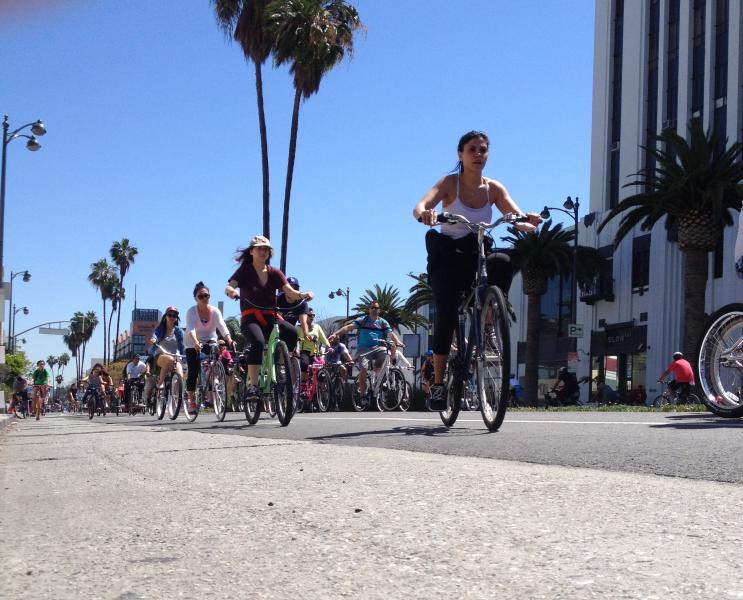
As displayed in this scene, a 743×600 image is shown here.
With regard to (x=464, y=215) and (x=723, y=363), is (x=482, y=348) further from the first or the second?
(x=723, y=363)

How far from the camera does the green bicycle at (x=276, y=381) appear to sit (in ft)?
29.9

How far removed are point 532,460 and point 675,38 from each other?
1742 inches

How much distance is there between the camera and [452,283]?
255 inches

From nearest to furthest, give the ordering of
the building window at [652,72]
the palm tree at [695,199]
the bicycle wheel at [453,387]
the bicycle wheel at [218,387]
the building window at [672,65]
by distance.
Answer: the bicycle wheel at [453,387]
the bicycle wheel at [218,387]
the palm tree at [695,199]
the building window at [672,65]
the building window at [652,72]

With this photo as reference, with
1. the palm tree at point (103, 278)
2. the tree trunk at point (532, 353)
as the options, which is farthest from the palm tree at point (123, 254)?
the tree trunk at point (532, 353)

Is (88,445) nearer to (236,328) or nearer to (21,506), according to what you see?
(21,506)

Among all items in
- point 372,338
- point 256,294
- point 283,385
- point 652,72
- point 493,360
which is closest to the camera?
point 493,360

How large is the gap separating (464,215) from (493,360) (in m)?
1.02

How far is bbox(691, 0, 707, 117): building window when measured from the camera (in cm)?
4234

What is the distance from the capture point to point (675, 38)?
4472 cm

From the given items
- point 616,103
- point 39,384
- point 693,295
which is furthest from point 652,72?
point 39,384

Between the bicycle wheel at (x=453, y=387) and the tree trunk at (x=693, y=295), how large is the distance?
86.3 feet

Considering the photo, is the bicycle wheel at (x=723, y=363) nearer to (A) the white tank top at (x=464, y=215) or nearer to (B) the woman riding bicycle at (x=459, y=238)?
(B) the woman riding bicycle at (x=459, y=238)

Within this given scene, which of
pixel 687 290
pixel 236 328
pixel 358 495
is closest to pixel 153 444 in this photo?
pixel 358 495
